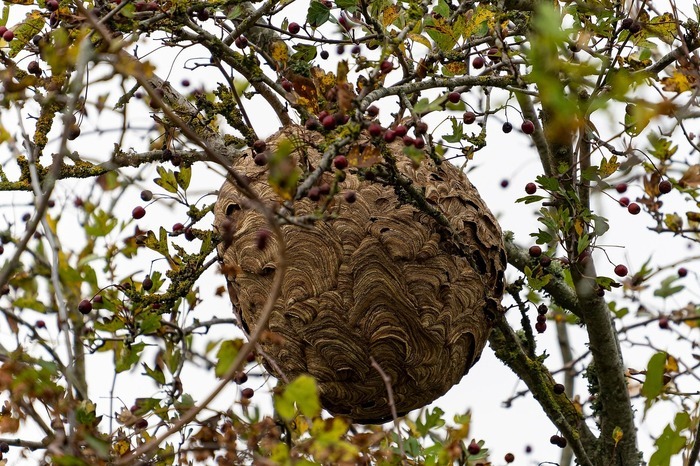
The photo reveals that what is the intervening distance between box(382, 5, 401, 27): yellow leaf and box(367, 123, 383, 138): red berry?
0.63m

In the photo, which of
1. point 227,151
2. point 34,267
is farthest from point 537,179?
point 34,267

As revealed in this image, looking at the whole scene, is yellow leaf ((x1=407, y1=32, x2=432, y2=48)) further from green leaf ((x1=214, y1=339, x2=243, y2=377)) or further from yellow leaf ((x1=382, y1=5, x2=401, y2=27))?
green leaf ((x1=214, y1=339, x2=243, y2=377))

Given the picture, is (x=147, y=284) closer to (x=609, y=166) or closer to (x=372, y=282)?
(x=372, y=282)

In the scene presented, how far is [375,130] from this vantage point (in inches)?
91.5

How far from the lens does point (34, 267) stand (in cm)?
491

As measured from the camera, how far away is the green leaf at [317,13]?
296 cm

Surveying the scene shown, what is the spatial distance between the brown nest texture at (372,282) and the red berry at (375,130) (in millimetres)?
325

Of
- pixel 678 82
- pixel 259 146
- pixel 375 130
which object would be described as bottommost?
pixel 375 130

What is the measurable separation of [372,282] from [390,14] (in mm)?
797

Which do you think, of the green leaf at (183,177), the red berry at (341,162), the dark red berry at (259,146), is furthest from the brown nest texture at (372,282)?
the red berry at (341,162)

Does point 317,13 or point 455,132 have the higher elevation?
point 317,13

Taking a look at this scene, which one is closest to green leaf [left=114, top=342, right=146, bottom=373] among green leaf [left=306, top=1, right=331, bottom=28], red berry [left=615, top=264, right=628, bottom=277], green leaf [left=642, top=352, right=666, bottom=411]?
green leaf [left=306, top=1, right=331, bottom=28]

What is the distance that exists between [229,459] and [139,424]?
0.71 metres

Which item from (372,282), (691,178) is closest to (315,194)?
(372,282)
